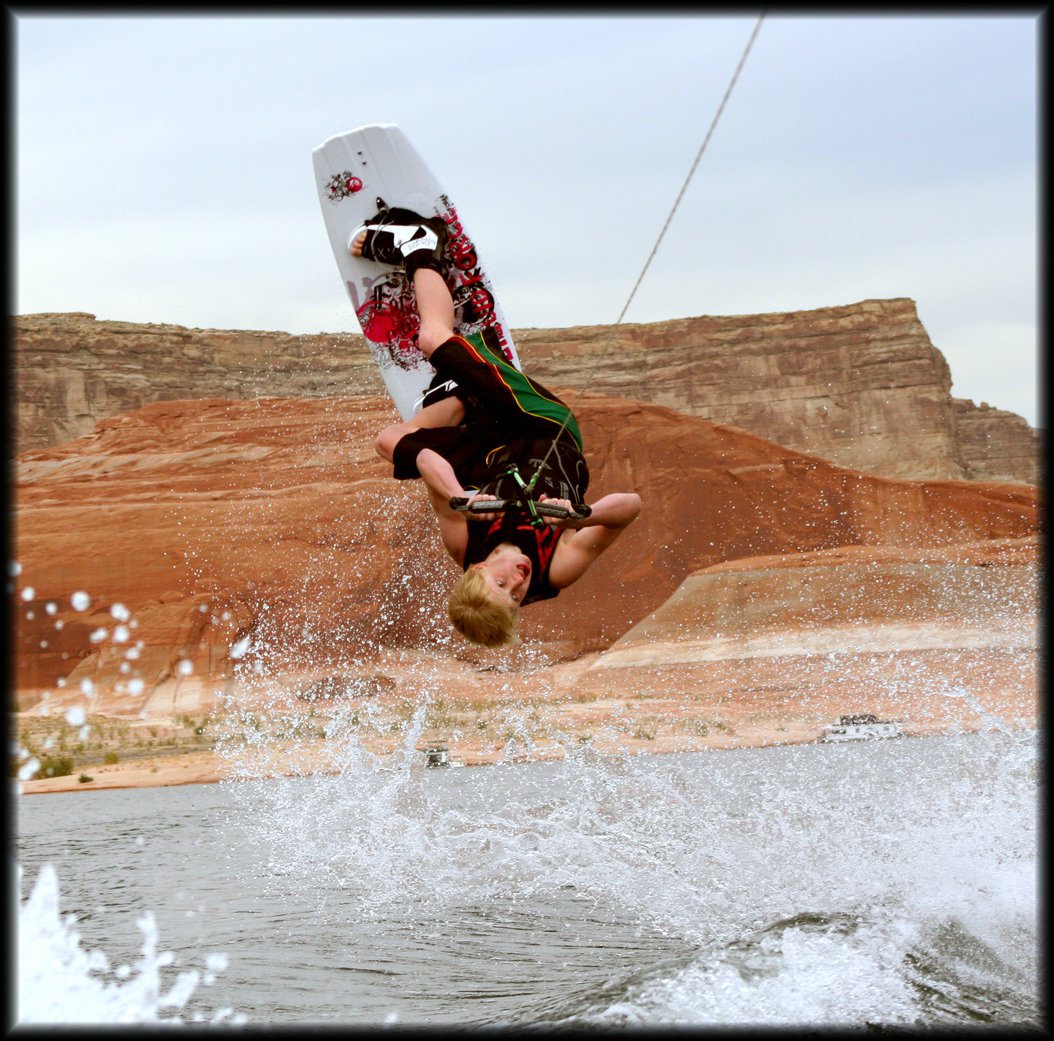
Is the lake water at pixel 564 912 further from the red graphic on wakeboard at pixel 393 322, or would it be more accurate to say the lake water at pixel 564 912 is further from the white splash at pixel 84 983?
the red graphic on wakeboard at pixel 393 322

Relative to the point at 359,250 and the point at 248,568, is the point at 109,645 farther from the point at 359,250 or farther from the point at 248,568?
the point at 359,250

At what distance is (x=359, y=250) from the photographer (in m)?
9.00

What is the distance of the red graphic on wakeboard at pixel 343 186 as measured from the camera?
911 cm

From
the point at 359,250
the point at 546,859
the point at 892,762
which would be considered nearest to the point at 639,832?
the point at 546,859

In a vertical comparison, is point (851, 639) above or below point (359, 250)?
below

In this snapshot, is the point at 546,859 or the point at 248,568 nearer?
the point at 546,859

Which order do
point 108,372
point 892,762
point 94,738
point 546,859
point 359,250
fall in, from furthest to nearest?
1. point 108,372
2. point 94,738
3. point 892,762
4. point 546,859
5. point 359,250

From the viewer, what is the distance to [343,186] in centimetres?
913

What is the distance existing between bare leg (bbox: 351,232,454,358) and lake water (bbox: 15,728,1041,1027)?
3.49 meters

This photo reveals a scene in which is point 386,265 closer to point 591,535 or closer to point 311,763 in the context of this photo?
point 591,535

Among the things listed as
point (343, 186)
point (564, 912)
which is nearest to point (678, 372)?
point (343, 186)

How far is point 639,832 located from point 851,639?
2194 centimetres

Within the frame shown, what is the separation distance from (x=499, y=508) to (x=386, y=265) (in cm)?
315

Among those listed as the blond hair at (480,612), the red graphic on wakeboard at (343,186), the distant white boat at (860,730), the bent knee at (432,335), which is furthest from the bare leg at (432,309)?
the distant white boat at (860,730)
